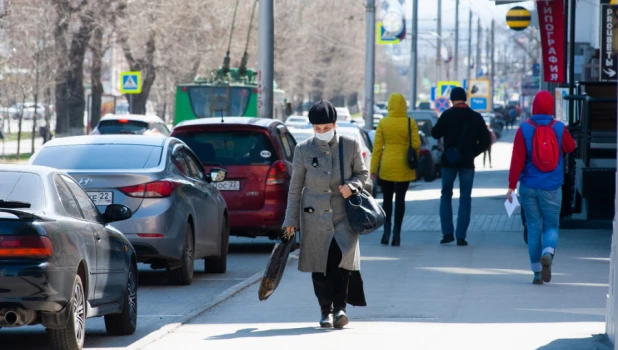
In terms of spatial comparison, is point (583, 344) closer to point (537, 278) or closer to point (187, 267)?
point (537, 278)

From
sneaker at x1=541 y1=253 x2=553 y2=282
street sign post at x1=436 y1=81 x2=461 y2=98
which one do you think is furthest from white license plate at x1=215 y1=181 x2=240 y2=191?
street sign post at x1=436 y1=81 x2=461 y2=98

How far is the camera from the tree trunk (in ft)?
142

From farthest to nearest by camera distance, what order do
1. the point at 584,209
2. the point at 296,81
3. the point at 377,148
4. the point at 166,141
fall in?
the point at 296,81 < the point at 584,209 < the point at 377,148 < the point at 166,141

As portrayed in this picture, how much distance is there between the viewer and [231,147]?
15477 millimetres

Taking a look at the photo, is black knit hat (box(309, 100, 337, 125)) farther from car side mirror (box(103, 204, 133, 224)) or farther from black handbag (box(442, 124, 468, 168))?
black handbag (box(442, 124, 468, 168))

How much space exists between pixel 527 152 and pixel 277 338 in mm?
3894

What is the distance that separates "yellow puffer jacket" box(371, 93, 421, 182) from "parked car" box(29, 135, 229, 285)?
10.2 ft

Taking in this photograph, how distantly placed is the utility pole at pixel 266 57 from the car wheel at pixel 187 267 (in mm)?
9625

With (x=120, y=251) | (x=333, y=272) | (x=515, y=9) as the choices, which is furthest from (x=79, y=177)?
(x=515, y=9)

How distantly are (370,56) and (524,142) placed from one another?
1108 inches

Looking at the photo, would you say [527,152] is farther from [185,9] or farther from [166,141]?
[185,9]

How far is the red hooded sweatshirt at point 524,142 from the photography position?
1168 cm

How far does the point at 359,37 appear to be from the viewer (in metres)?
91.8

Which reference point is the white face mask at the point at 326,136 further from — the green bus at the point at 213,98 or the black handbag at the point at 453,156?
the green bus at the point at 213,98
